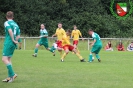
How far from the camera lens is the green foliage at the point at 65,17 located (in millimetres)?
55031

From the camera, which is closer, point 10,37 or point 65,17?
point 10,37

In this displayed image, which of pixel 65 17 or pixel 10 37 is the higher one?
pixel 65 17

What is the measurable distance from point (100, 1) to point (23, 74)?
4955cm

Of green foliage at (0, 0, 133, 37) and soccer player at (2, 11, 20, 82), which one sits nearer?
soccer player at (2, 11, 20, 82)

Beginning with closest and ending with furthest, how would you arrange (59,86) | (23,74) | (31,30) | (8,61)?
(59,86)
(8,61)
(23,74)
(31,30)

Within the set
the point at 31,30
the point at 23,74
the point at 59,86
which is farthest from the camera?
the point at 31,30

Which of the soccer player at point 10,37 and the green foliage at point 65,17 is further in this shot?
the green foliage at point 65,17

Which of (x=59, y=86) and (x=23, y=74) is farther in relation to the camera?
(x=23, y=74)

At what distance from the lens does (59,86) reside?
10.9 metres

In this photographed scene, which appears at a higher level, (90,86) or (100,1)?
(100,1)

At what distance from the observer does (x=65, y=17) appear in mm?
58031

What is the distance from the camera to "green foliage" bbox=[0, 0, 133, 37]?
5503 centimetres

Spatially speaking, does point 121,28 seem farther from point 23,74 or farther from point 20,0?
point 23,74

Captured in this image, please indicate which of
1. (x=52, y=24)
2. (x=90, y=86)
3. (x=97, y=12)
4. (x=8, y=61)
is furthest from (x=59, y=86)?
(x=97, y=12)
